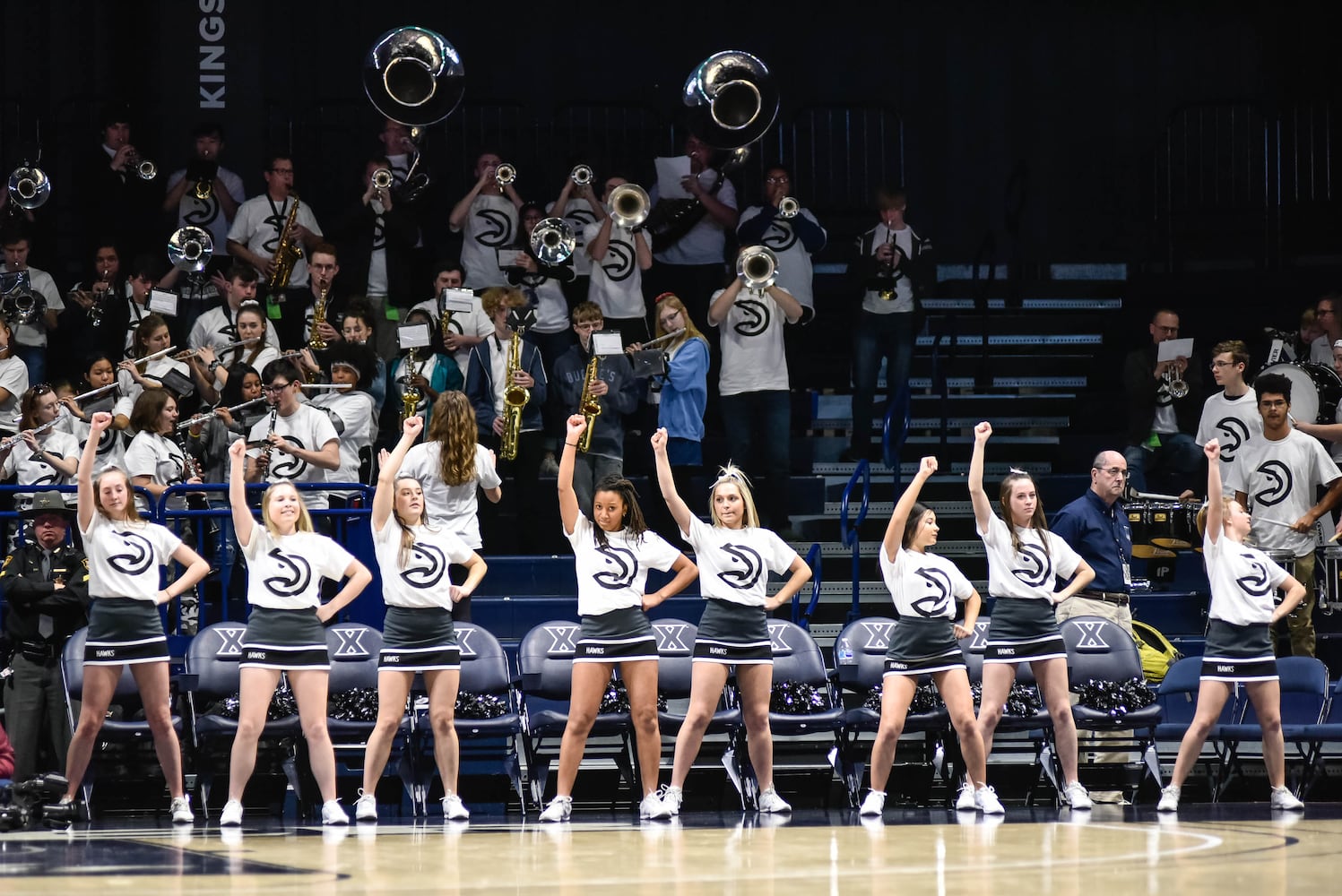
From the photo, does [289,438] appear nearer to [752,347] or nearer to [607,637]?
[607,637]

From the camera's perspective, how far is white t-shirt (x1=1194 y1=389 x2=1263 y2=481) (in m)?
11.7

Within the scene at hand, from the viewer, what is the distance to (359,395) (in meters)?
11.6

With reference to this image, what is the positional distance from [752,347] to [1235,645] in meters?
4.20

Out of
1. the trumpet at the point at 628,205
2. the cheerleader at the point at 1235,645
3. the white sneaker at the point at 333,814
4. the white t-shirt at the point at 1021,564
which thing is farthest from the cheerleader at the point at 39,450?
the cheerleader at the point at 1235,645

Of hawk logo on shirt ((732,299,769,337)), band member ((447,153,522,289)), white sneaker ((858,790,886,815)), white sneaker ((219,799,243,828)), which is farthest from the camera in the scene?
band member ((447,153,522,289))

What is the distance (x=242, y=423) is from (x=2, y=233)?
110 inches

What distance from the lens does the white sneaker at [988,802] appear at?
9.23 meters

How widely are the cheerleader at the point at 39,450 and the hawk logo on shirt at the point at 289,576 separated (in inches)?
92.4

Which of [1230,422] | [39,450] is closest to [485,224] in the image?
[39,450]

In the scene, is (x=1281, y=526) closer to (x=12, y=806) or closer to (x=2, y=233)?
(x=12, y=806)

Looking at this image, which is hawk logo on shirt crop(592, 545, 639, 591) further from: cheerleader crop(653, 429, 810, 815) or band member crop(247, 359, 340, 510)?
band member crop(247, 359, 340, 510)

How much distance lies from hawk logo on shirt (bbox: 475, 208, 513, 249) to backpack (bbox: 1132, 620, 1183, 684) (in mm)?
5362

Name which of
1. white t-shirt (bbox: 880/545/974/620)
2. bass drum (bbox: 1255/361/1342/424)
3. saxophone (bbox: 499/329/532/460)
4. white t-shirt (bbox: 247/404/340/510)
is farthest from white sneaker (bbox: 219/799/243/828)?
bass drum (bbox: 1255/361/1342/424)

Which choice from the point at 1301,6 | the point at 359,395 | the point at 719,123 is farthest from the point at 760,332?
the point at 1301,6
